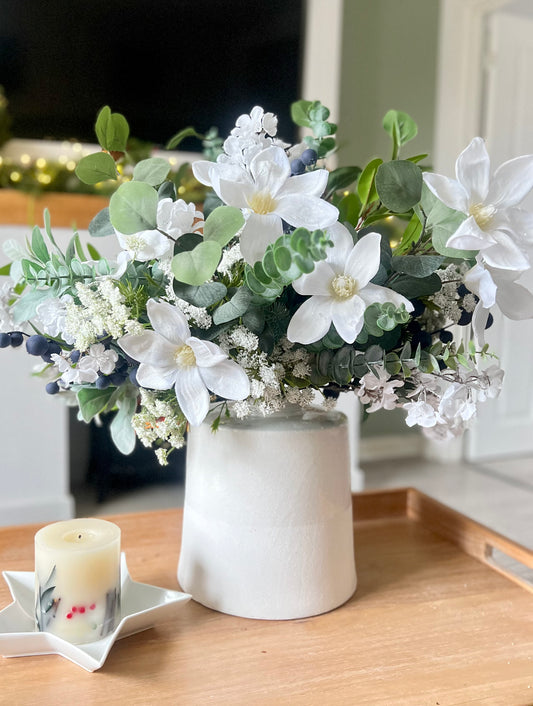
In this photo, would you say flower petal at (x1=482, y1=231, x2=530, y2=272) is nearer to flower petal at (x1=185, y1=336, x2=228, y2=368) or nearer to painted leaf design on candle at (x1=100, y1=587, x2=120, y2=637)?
flower petal at (x1=185, y1=336, x2=228, y2=368)

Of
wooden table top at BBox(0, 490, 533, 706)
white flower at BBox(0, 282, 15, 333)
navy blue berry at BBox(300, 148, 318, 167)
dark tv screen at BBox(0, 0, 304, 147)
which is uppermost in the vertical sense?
dark tv screen at BBox(0, 0, 304, 147)

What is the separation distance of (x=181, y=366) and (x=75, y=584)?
0.22 meters

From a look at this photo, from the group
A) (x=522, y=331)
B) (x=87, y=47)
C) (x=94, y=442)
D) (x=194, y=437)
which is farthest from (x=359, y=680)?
(x=522, y=331)

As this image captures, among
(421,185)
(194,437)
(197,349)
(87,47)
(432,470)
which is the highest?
(87,47)

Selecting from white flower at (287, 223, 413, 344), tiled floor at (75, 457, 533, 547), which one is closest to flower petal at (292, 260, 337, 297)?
white flower at (287, 223, 413, 344)

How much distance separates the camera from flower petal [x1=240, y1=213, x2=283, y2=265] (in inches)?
19.8

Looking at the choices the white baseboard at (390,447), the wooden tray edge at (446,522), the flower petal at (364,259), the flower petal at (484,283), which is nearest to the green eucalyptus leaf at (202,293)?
the flower petal at (364,259)

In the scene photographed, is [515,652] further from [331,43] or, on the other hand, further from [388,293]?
[331,43]

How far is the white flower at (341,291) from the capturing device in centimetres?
51

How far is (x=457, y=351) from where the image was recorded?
58cm

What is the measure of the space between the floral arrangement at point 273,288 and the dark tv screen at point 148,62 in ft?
6.38

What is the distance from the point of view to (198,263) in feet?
1.58

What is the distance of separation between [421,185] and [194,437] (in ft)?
1.05

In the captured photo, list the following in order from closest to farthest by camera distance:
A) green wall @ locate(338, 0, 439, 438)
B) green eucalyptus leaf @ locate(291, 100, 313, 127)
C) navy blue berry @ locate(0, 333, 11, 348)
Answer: navy blue berry @ locate(0, 333, 11, 348) < green eucalyptus leaf @ locate(291, 100, 313, 127) < green wall @ locate(338, 0, 439, 438)
